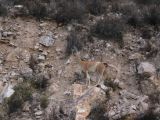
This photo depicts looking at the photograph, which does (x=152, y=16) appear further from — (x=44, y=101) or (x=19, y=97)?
(x=19, y=97)

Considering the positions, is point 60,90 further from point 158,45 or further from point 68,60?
point 158,45

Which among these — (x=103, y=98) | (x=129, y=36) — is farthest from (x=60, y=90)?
(x=129, y=36)

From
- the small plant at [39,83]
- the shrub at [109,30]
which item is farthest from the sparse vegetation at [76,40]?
the small plant at [39,83]

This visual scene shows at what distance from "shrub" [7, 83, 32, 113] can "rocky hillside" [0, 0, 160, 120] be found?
19mm

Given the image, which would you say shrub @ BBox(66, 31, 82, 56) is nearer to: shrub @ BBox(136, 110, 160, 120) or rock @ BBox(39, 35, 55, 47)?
rock @ BBox(39, 35, 55, 47)

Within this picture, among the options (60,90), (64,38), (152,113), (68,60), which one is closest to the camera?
(152,113)

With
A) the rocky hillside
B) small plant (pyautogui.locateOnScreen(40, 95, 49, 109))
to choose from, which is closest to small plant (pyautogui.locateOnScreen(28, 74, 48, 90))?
the rocky hillside

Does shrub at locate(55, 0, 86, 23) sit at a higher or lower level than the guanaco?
higher

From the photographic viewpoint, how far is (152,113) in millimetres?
7934

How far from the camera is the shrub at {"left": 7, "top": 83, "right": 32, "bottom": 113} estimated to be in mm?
8219

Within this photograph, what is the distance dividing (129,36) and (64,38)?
1.49 m

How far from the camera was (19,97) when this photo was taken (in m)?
8.28

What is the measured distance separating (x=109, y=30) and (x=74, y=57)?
1.17 m

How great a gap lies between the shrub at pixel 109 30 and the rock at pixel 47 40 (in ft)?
3.11
